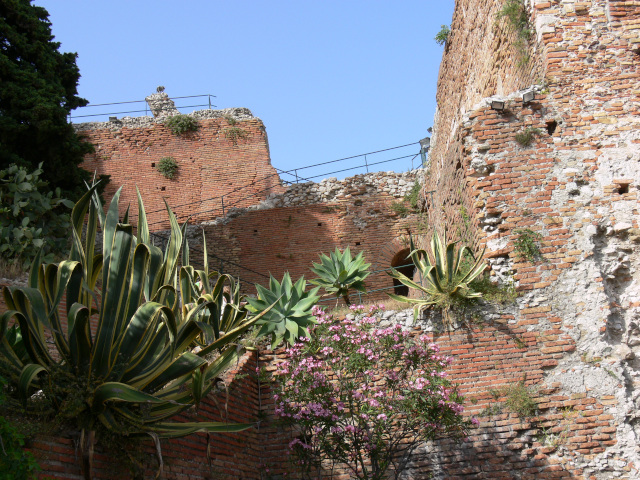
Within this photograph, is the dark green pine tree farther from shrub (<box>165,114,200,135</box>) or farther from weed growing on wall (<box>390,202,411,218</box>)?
weed growing on wall (<box>390,202,411,218</box>)

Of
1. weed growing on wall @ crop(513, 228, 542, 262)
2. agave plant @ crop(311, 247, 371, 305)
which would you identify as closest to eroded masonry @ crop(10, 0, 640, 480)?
weed growing on wall @ crop(513, 228, 542, 262)

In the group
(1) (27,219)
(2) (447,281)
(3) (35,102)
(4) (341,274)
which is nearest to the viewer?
(2) (447,281)

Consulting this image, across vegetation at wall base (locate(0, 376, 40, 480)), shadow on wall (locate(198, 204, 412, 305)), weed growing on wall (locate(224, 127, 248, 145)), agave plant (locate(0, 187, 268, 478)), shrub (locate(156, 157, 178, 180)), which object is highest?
weed growing on wall (locate(224, 127, 248, 145))

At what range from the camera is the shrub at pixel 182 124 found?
2049 cm

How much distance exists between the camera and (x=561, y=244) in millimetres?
9117

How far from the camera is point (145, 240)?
7242 millimetres

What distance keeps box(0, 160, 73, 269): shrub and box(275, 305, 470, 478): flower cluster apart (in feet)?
16.1

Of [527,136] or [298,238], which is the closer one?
[527,136]

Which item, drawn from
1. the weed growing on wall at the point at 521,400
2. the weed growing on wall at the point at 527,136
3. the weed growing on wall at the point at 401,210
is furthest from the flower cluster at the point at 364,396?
the weed growing on wall at the point at 401,210

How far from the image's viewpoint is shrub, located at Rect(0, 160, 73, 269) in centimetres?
1112

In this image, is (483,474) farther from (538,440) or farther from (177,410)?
(177,410)

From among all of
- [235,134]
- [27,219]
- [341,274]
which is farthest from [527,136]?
[235,134]

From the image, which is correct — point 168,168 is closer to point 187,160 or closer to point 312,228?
point 187,160

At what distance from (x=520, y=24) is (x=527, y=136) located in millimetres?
2062
